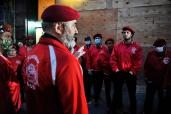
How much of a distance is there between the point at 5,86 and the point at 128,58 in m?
4.69

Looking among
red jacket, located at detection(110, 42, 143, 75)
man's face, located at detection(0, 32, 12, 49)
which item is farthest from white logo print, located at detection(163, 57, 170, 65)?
man's face, located at detection(0, 32, 12, 49)

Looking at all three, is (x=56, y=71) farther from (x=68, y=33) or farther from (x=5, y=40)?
(x=5, y=40)

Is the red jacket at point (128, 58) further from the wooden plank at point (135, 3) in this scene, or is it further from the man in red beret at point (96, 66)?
the wooden plank at point (135, 3)

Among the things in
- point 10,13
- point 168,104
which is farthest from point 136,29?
point 10,13

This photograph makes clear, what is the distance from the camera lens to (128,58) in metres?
9.04

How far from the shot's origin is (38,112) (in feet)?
9.77

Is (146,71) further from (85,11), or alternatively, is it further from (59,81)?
(59,81)

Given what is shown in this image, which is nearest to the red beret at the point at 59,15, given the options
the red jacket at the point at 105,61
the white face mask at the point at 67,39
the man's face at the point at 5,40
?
the white face mask at the point at 67,39

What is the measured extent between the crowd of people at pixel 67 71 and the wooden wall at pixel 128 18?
2048 mm

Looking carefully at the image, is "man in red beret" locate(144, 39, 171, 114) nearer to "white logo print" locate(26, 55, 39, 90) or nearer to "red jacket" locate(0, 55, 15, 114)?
"red jacket" locate(0, 55, 15, 114)

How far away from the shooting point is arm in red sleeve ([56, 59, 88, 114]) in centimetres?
275

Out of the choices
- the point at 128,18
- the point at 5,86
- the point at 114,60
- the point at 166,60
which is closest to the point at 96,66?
the point at 114,60

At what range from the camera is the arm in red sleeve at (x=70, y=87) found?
9.03ft

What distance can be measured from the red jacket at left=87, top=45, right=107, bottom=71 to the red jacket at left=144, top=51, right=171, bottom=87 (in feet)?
5.76
